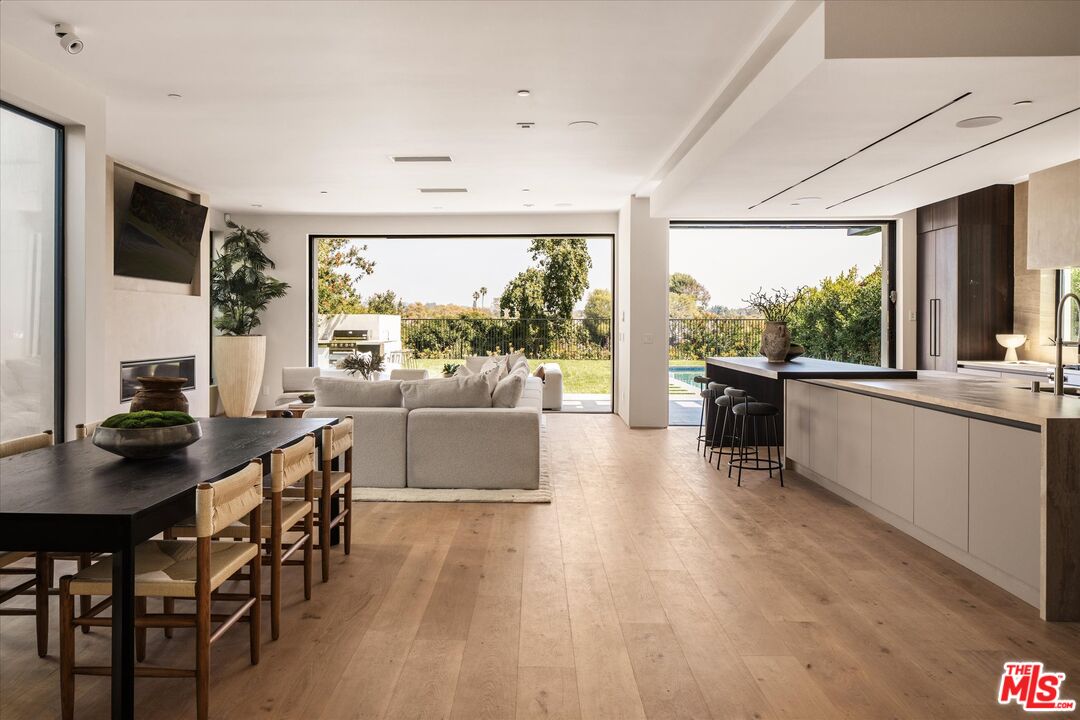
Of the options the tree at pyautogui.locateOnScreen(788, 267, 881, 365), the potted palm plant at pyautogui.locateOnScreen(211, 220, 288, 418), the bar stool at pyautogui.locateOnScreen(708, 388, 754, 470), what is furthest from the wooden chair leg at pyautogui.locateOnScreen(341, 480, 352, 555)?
the tree at pyautogui.locateOnScreen(788, 267, 881, 365)

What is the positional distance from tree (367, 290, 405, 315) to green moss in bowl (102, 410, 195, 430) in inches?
460

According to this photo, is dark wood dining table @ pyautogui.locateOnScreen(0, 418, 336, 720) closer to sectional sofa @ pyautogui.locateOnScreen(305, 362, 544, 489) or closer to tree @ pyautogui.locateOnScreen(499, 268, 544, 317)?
sectional sofa @ pyautogui.locateOnScreen(305, 362, 544, 489)

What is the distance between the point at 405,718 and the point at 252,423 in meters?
2.05

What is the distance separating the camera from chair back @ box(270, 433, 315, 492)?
2.71 meters

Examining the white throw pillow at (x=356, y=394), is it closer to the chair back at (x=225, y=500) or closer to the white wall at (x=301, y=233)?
the chair back at (x=225, y=500)

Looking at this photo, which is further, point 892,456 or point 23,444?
point 892,456

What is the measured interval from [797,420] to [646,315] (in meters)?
3.14

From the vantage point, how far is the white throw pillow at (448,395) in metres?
5.40

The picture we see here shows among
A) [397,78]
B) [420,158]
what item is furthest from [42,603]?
[420,158]

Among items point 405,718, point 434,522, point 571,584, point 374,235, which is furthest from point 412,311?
point 405,718

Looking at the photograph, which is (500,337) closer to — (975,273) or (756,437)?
(756,437)

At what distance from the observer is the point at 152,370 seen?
7.59 meters

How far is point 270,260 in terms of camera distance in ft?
32.1

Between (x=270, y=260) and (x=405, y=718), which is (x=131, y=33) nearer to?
(x=405, y=718)
